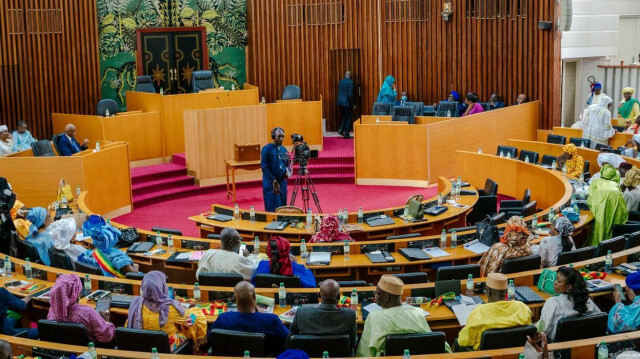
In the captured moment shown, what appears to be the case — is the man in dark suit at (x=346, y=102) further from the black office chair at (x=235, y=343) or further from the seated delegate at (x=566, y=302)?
the black office chair at (x=235, y=343)

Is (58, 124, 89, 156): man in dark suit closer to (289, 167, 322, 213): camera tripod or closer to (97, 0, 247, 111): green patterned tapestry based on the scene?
(289, 167, 322, 213): camera tripod

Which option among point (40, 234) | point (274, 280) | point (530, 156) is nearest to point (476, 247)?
point (274, 280)

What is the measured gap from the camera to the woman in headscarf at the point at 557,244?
7988 mm

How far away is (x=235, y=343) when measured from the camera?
18.6ft

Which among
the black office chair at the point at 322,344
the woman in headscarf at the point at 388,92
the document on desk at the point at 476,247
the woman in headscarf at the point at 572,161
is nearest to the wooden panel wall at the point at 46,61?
the woman in headscarf at the point at 388,92

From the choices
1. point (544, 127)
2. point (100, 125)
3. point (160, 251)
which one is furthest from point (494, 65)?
point (160, 251)


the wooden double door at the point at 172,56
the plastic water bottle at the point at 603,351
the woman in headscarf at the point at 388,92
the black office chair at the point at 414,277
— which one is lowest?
the plastic water bottle at the point at 603,351

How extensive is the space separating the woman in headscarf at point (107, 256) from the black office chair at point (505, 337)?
3.94 m

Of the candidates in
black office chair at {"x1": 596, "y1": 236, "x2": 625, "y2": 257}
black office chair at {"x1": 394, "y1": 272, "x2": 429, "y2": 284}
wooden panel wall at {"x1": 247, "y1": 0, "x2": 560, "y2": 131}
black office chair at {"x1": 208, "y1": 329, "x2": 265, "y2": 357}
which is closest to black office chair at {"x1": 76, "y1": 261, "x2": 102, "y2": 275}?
black office chair at {"x1": 208, "y1": 329, "x2": 265, "y2": 357}

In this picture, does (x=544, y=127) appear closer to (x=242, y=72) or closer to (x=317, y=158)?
(x=317, y=158)

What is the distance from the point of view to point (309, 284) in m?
7.34

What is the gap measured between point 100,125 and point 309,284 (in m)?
9.19

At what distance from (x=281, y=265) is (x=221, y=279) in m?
0.58

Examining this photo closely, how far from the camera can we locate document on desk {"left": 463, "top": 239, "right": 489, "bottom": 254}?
8602 mm
